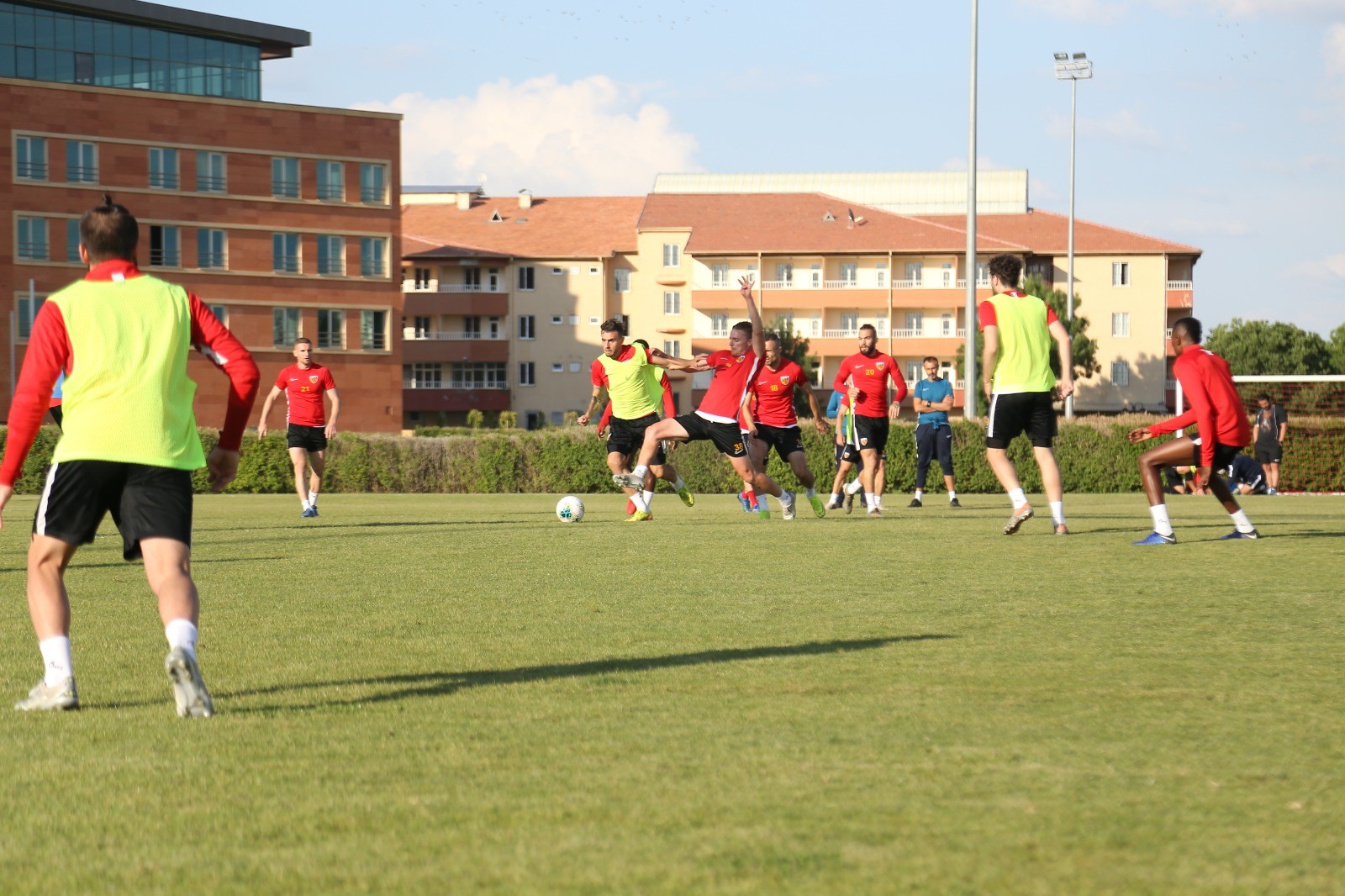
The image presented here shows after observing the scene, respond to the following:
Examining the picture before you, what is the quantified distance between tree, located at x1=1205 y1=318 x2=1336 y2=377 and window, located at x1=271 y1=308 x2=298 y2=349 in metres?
60.4

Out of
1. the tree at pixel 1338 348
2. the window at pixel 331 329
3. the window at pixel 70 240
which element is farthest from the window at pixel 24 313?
the tree at pixel 1338 348

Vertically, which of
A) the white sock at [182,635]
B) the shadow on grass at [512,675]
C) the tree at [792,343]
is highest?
the tree at [792,343]

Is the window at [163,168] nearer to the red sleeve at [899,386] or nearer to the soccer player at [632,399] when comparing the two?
the soccer player at [632,399]

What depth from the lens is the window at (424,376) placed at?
9681 cm

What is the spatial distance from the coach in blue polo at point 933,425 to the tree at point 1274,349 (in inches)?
3332

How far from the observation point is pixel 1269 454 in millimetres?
30875

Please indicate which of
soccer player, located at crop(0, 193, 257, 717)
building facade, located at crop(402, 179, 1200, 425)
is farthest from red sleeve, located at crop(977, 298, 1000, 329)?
building facade, located at crop(402, 179, 1200, 425)

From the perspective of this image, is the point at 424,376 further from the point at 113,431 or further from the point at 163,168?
the point at 113,431

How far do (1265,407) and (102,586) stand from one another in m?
25.0

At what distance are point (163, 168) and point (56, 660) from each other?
208ft

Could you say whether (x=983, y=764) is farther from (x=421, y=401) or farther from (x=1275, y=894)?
(x=421, y=401)

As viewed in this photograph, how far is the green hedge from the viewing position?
32906 mm

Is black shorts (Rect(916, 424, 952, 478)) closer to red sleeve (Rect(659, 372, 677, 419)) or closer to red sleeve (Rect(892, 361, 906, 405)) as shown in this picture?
red sleeve (Rect(892, 361, 906, 405))

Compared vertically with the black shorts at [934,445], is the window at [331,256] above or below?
above
